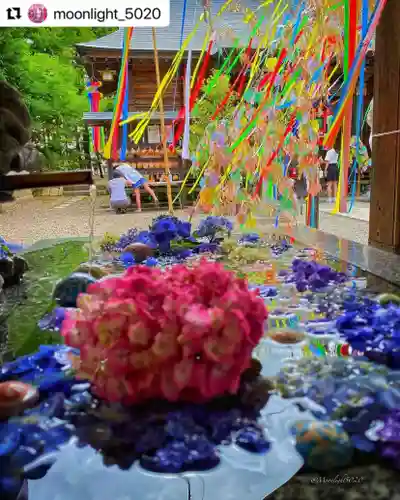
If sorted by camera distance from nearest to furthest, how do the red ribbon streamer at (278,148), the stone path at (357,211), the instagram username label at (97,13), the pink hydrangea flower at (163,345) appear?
the pink hydrangea flower at (163,345)
the red ribbon streamer at (278,148)
the instagram username label at (97,13)
the stone path at (357,211)

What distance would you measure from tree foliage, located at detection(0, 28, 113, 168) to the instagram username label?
5.72 meters

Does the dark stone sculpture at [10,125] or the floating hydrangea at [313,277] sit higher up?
the dark stone sculpture at [10,125]

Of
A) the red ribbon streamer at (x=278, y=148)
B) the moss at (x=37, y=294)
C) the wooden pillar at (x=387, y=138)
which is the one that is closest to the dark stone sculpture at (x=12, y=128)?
the moss at (x=37, y=294)

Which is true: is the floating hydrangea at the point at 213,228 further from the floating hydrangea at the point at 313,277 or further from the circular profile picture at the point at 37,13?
the circular profile picture at the point at 37,13

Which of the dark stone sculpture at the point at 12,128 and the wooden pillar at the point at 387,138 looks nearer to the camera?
the dark stone sculpture at the point at 12,128

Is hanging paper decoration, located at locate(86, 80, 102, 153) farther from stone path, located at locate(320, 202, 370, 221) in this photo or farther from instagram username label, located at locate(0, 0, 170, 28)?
instagram username label, located at locate(0, 0, 170, 28)

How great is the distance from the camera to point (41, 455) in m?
0.79

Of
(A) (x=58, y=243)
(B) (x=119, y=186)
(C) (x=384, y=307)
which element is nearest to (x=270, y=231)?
(A) (x=58, y=243)

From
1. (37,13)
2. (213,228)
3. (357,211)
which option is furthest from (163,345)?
(357,211)

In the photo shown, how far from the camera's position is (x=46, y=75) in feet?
35.1

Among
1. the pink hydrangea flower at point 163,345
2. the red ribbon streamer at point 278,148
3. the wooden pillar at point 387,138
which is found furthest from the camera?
the wooden pillar at point 387,138

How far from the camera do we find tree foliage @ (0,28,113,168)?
10039 millimetres

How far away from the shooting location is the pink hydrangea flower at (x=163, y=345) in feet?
2.98

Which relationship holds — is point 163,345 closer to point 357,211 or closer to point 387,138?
point 387,138
